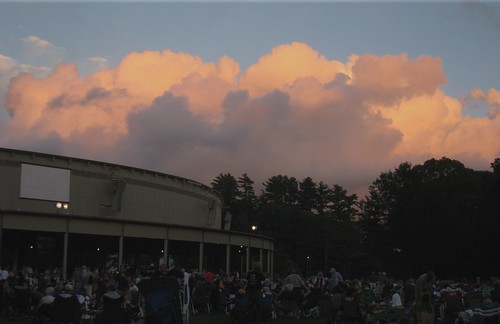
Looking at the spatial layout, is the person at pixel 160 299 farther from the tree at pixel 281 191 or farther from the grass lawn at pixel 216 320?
the tree at pixel 281 191

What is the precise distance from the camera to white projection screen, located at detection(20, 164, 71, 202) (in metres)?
41.2

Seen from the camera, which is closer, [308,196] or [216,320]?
[216,320]

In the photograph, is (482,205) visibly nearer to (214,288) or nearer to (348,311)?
(214,288)

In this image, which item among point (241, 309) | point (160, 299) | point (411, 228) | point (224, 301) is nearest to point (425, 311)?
point (241, 309)

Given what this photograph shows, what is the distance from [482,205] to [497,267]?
5587 mm

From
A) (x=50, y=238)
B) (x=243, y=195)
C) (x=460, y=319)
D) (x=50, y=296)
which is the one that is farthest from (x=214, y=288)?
(x=243, y=195)

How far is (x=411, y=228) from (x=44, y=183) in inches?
1474

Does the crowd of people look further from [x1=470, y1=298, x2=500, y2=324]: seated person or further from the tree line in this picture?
the tree line

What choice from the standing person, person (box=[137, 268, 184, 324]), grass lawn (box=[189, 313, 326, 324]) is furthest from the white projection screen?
person (box=[137, 268, 184, 324])

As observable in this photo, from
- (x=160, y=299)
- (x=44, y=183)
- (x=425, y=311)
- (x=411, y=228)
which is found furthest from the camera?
(x=411, y=228)

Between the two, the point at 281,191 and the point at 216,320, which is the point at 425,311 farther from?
the point at 281,191

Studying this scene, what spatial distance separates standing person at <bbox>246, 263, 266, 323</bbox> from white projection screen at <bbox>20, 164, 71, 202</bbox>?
27.1m

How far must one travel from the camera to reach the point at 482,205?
191ft

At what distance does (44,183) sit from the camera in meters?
42.0
